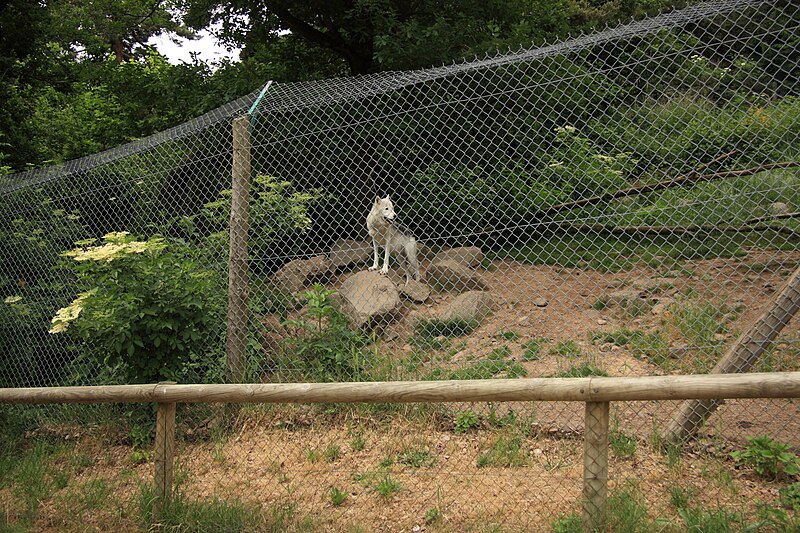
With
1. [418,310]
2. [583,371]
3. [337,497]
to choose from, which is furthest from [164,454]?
[418,310]

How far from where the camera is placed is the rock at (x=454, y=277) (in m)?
6.76

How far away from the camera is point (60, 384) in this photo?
6090 mm

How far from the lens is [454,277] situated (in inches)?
270

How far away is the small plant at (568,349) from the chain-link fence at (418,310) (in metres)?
0.03

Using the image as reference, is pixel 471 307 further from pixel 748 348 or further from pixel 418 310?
pixel 748 348

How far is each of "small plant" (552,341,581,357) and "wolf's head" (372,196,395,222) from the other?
2.17m

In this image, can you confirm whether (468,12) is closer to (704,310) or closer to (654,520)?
(704,310)

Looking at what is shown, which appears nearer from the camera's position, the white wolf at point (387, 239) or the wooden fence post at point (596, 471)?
the wooden fence post at point (596, 471)

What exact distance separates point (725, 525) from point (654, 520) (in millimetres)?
345

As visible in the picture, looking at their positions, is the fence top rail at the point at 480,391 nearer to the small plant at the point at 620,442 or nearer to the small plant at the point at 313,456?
the small plant at the point at 313,456

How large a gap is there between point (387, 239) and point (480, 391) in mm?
3718

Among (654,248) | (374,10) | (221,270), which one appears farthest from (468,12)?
(221,270)

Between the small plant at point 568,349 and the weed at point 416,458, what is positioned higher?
the small plant at point 568,349

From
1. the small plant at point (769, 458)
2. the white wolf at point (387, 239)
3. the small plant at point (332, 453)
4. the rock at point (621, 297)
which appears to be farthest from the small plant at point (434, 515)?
the white wolf at point (387, 239)
